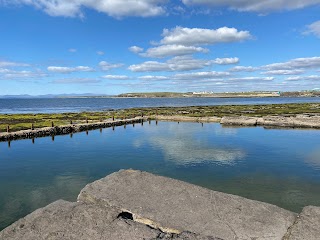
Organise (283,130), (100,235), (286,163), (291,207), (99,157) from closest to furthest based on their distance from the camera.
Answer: (100,235) < (291,207) < (286,163) < (99,157) < (283,130)

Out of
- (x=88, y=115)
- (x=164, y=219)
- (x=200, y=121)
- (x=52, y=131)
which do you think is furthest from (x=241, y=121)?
(x=164, y=219)

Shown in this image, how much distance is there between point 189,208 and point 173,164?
21010 mm

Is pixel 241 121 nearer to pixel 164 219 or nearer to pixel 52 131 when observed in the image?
pixel 52 131

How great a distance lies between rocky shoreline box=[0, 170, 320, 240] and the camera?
11.2 metres

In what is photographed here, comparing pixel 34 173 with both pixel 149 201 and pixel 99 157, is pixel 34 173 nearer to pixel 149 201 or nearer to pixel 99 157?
pixel 99 157

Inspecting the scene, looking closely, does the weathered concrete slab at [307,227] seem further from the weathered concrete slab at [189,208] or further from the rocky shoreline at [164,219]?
the weathered concrete slab at [189,208]

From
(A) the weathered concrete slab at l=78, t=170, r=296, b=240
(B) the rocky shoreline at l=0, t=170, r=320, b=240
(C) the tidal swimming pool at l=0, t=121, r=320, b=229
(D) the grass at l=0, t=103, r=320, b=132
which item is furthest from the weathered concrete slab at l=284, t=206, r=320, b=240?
(D) the grass at l=0, t=103, r=320, b=132

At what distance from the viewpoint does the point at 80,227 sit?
450 inches

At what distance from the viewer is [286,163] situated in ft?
116

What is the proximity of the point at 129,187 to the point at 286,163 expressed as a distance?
25566mm

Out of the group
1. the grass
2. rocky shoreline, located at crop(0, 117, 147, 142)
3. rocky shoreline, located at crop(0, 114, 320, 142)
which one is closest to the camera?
rocky shoreline, located at crop(0, 117, 147, 142)

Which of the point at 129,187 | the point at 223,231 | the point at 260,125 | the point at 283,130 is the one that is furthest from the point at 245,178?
the point at 260,125

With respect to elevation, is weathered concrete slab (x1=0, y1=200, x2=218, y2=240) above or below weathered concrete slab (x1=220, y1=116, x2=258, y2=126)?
above

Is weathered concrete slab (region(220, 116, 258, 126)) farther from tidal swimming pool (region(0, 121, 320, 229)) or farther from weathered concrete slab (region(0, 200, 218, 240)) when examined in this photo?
weathered concrete slab (region(0, 200, 218, 240))
